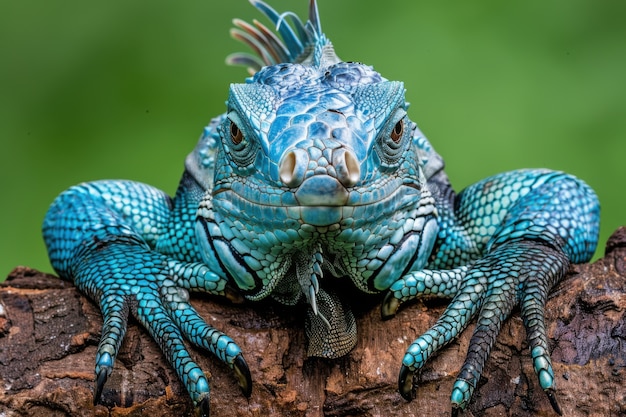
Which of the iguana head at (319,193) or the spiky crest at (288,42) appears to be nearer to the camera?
the iguana head at (319,193)

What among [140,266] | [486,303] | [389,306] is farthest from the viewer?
[140,266]

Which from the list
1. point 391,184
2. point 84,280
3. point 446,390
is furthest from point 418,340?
point 84,280

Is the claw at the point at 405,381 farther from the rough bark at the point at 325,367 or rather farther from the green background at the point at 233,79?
the green background at the point at 233,79

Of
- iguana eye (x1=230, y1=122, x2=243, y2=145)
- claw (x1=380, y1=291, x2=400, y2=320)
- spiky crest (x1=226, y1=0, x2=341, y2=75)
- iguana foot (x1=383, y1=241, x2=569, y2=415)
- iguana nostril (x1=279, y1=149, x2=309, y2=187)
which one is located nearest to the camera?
iguana nostril (x1=279, y1=149, x2=309, y2=187)

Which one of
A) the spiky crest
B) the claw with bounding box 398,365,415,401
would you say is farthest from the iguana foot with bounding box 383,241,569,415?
the spiky crest

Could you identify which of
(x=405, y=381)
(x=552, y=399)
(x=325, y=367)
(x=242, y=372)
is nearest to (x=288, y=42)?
(x=325, y=367)

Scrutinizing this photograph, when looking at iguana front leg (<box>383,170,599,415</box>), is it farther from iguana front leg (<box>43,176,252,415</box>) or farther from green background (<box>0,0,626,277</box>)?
green background (<box>0,0,626,277</box>)

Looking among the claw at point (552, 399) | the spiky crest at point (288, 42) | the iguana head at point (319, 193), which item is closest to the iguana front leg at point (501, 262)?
the claw at point (552, 399)

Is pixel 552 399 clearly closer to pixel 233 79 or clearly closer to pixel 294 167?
pixel 294 167
